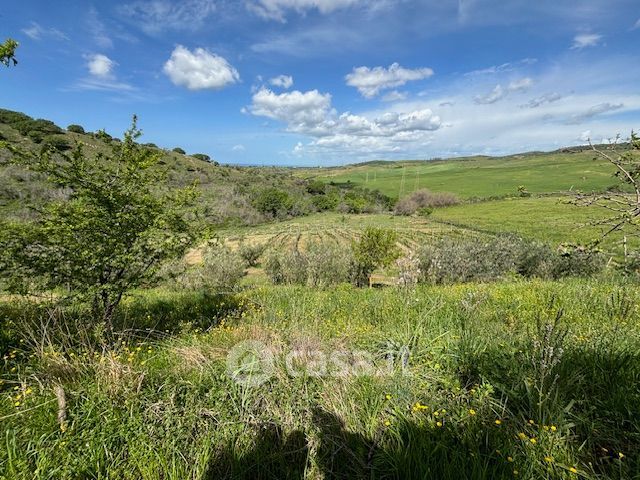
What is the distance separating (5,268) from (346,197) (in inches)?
4280

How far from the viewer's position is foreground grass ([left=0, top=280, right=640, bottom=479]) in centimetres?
233

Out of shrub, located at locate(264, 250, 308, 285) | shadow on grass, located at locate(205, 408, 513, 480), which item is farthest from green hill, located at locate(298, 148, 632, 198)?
shadow on grass, located at locate(205, 408, 513, 480)

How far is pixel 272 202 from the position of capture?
9462 cm

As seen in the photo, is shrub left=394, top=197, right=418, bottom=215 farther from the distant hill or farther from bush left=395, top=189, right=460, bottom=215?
the distant hill

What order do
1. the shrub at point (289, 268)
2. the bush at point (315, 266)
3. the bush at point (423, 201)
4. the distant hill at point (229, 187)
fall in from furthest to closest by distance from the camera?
the bush at point (423, 201)
the distant hill at point (229, 187)
the shrub at point (289, 268)
the bush at point (315, 266)

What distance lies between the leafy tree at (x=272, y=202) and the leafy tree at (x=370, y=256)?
69.6 m

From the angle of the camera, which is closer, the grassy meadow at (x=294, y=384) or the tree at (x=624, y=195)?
the tree at (x=624, y=195)

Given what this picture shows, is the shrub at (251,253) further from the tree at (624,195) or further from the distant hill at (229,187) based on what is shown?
the tree at (624,195)

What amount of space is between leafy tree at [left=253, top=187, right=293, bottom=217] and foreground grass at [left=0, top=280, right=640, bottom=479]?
→ 299ft

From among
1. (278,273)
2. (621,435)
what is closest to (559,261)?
(278,273)

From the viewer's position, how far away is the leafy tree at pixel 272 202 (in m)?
93.1

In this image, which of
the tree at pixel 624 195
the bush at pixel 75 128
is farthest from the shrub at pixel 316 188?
the tree at pixel 624 195

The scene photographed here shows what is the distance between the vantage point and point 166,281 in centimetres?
586

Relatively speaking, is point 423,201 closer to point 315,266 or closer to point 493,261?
point 493,261
